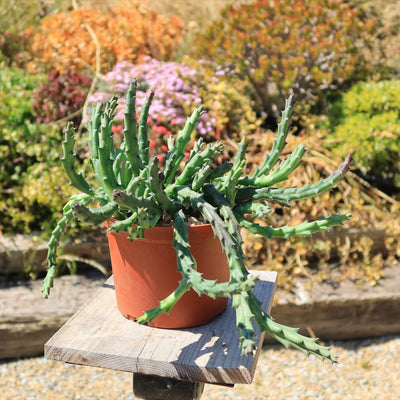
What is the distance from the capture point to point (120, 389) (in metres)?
2.60

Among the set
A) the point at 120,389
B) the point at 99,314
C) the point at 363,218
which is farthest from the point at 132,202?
the point at 363,218

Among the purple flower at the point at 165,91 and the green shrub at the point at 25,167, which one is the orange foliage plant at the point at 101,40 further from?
the green shrub at the point at 25,167

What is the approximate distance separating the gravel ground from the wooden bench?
1552 mm

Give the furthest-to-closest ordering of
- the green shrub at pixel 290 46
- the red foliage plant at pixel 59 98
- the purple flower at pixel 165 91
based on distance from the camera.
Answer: the green shrub at pixel 290 46
the red foliage plant at pixel 59 98
the purple flower at pixel 165 91

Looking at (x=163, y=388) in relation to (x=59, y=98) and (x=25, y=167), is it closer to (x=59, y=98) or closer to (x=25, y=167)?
(x=25, y=167)

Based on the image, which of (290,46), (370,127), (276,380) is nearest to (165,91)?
(290,46)

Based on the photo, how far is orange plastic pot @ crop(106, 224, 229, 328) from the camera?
106cm

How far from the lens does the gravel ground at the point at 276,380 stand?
2551 mm

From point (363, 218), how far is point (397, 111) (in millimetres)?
874

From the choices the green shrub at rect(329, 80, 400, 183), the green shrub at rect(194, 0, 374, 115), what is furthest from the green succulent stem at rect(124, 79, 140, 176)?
the green shrub at rect(194, 0, 374, 115)

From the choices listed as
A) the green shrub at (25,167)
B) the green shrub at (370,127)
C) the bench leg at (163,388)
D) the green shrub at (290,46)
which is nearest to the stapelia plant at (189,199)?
the bench leg at (163,388)

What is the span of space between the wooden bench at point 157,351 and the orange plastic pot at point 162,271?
0.11ft

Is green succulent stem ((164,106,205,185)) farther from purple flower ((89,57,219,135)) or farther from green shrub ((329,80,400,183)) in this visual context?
green shrub ((329,80,400,183))

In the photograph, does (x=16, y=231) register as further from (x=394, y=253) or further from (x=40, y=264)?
(x=394, y=253)
